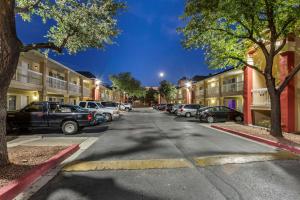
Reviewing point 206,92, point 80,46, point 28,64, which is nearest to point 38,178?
point 80,46

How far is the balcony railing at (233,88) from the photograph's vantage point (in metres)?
30.9

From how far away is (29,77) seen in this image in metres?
22.0

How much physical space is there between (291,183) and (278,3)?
9.05 meters

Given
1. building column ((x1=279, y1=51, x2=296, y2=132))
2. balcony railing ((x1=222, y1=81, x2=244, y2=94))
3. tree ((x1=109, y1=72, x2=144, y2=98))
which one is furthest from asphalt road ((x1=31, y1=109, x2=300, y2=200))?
tree ((x1=109, y1=72, x2=144, y2=98))

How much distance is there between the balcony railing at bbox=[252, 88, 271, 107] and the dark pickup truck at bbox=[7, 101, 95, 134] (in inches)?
465

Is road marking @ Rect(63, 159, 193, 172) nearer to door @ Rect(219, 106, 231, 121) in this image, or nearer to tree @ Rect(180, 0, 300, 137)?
tree @ Rect(180, 0, 300, 137)

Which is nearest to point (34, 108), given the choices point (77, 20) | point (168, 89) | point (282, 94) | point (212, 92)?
point (77, 20)

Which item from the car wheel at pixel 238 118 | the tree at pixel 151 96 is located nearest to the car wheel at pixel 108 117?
the car wheel at pixel 238 118

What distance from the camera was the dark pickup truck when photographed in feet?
48.0

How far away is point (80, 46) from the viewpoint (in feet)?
39.9

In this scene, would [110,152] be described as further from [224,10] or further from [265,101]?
[265,101]

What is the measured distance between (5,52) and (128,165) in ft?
14.8

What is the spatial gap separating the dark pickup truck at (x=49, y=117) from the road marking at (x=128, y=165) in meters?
7.56

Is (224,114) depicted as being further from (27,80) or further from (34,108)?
(27,80)
